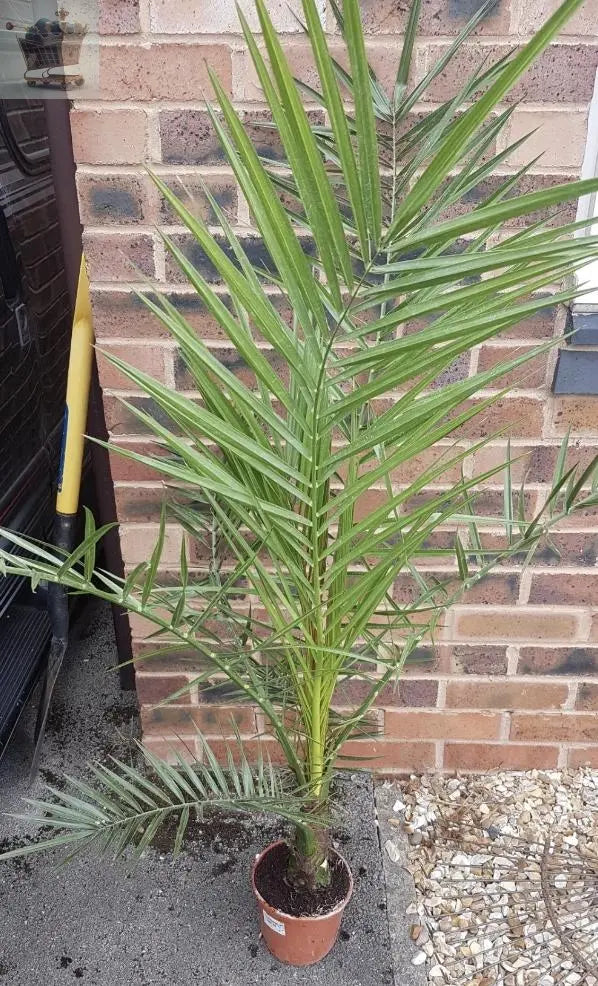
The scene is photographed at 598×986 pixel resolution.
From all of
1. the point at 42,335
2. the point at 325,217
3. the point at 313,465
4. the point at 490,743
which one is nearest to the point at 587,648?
the point at 490,743

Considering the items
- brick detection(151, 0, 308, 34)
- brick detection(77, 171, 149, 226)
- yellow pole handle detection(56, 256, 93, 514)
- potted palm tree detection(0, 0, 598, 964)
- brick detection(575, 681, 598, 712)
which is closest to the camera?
potted palm tree detection(0, 0, 598, 964)

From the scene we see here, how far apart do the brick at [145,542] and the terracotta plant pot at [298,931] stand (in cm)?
63

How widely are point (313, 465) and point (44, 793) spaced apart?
1.39 m

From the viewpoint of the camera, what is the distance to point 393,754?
6.11 ft

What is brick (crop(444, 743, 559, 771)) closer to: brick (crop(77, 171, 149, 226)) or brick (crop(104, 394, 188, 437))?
brick (crop(104, 394, 188, 437))

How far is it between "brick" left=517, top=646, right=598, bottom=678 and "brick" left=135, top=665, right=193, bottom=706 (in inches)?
31.1

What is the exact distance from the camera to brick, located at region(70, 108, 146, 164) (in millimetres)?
1309

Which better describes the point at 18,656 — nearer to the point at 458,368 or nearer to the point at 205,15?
the point at 458,368

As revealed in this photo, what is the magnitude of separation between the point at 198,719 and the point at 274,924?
21.7 inches

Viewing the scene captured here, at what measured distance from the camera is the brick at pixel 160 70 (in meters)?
1.27

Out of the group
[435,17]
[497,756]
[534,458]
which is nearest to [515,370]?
[534,458]

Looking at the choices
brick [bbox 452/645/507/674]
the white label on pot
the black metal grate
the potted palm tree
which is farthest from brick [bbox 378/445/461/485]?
the black metal grate

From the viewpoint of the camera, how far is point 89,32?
1293 millimetres

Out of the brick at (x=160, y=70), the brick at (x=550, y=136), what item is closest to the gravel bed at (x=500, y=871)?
the brick at (x=550, y=136)
